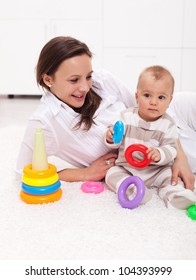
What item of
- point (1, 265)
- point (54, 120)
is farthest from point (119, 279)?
point (54, 120)

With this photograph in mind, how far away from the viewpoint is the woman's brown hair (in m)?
1.30

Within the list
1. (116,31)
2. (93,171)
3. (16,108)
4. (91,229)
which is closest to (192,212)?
(91,229)

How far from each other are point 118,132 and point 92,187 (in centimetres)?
23

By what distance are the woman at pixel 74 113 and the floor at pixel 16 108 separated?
105cm

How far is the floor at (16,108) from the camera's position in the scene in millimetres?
2518

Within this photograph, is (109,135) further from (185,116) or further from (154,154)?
(185,116)

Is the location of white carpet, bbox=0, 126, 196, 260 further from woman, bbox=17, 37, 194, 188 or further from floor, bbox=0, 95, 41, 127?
floor, bbox=0, 95, 41, 127

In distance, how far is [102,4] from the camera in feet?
10.1

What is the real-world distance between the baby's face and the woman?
7.8 inches

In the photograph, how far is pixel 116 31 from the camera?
Answer: 310cm

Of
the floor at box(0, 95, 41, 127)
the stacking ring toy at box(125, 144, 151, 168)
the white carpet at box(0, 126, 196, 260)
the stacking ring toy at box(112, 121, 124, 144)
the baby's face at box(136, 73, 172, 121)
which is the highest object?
the baby's face at box(136, 73, 172, 121)

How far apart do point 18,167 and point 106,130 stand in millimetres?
344

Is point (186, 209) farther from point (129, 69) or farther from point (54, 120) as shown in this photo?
point (129, 69)

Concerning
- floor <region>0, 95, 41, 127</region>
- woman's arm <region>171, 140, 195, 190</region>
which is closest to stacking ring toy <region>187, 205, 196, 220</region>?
woman's arm <region>171, 140, 195, 190</region>
